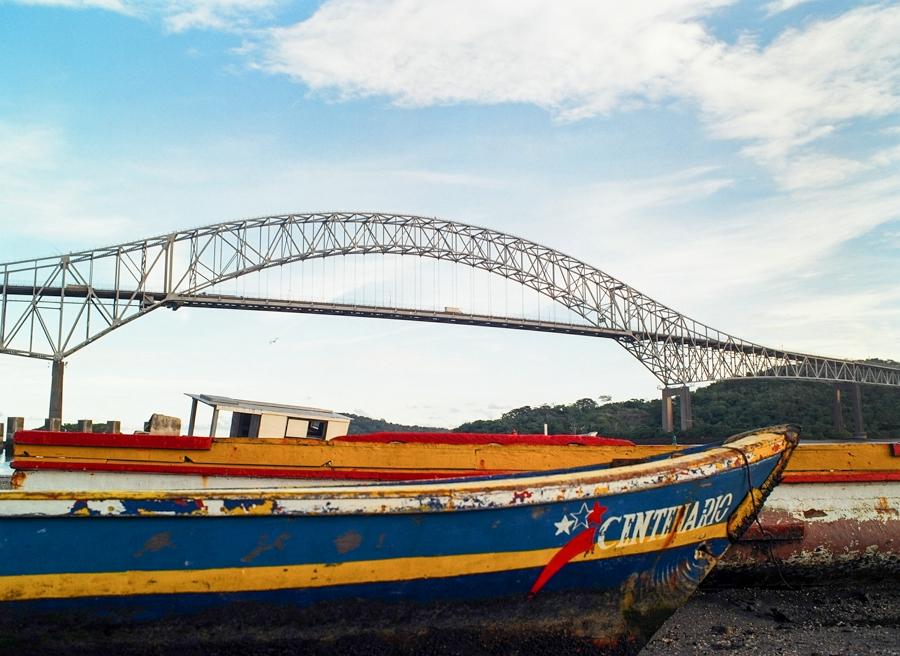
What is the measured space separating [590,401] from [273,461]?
10217cm

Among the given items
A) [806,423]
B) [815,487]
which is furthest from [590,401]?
[815,487]

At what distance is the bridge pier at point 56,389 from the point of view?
147ft

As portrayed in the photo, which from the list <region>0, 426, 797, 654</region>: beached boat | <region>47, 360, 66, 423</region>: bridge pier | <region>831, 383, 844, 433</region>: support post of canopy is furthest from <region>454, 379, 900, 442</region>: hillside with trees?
<region>0, 426, 797, 654</region>: beached boat

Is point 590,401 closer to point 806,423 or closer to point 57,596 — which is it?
point 806,423

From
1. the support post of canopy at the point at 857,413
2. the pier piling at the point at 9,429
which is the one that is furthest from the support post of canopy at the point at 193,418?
the support post of canopy at the point at 857,413

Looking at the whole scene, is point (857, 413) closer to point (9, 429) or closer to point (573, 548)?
point (9, 429)

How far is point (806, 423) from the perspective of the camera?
86875 millimetres

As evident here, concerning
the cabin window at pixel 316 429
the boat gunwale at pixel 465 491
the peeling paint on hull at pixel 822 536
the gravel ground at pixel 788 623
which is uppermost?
the cabin window at pixel 316 429

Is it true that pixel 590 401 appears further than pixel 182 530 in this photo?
Yes

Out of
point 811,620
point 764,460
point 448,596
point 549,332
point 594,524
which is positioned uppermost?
point 549,332

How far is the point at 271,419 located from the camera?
10.8 m

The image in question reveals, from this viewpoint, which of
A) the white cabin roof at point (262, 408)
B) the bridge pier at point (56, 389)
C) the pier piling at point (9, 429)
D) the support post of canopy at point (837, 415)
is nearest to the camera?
the white cabin roof at point (262, 408)

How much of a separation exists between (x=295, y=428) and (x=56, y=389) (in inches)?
1680

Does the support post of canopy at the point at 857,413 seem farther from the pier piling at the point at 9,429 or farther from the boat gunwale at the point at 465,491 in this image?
the boat gunwale at the point at 465,491
